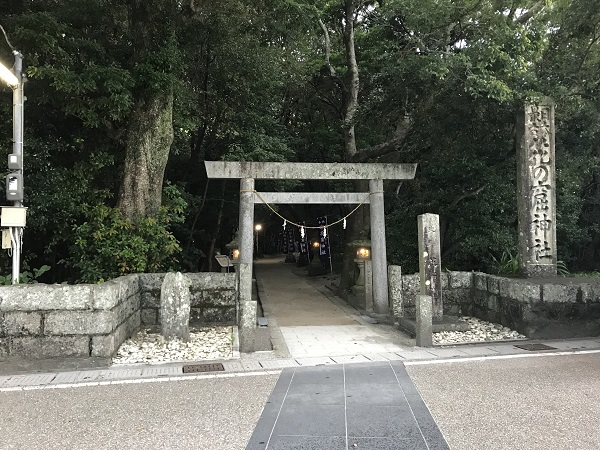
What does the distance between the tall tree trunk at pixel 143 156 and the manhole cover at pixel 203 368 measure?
4964 millimetres

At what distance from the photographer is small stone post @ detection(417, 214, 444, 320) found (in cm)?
929

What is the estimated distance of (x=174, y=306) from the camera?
8.33 metres

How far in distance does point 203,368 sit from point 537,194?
7.78 metres

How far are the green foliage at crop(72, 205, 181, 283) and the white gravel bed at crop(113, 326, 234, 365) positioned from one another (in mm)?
1688

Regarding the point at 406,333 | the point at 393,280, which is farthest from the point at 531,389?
the point at 393,280

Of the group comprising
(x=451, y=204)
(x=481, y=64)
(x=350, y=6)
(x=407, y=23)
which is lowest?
(x=451, y=204)

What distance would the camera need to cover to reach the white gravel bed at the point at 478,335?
8.53 meters

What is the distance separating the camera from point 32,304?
6.72m

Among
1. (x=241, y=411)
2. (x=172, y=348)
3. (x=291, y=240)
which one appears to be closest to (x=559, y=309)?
(x=241, y=411)

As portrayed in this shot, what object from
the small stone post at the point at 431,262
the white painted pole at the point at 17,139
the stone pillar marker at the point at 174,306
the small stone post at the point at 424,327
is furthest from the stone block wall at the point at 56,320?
the small stone post at the point at 431,262

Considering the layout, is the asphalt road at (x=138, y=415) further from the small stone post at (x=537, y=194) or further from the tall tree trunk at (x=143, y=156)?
the small stone post at (x=537, y=194)

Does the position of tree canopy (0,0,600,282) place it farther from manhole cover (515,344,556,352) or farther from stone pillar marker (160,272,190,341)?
manhole cover (515,344,556,352)

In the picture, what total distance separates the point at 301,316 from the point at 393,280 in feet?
9.60

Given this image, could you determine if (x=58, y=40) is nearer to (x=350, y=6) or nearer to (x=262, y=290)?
(x=350, y=6)
